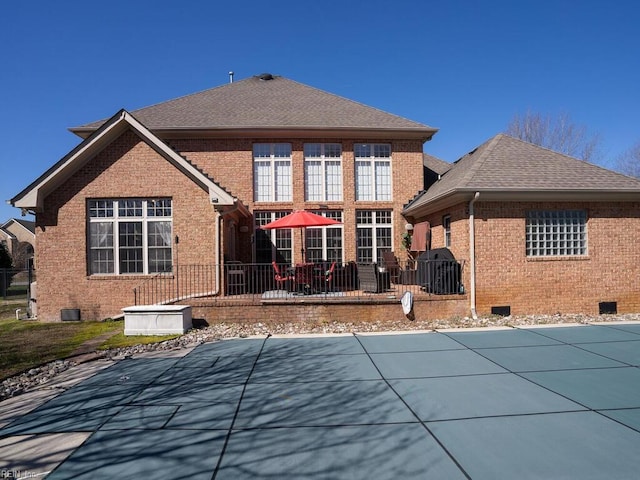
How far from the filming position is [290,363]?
7.34 m

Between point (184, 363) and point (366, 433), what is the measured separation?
4.29 metres

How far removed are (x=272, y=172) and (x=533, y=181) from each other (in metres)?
9.30

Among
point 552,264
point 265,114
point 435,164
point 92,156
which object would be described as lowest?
point 552,264

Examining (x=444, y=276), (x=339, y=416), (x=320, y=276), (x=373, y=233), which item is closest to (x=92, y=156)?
(x=320, y=276)

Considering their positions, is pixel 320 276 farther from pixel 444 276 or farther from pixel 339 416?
pixel 339 416

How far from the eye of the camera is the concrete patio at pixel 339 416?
3771mm

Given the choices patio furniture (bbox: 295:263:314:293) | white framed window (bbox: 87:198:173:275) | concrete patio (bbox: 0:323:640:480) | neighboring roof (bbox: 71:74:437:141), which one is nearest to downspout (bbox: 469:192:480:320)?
concrete patio (bbox: 0:323:640:480)

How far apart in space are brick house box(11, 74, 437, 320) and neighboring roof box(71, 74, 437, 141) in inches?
3.0

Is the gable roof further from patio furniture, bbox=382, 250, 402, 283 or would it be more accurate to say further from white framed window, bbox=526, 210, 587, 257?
white framed window, bbox=526, 210, 587, 257

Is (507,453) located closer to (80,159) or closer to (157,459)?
(157,459)

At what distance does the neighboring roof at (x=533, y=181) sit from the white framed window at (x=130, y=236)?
8395 millimetres

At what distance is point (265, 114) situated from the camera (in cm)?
1666

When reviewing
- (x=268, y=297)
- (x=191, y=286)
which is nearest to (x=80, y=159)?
(x=191, y=286)

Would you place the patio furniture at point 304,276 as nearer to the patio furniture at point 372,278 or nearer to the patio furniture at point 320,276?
the patio furniture at point 320,276
